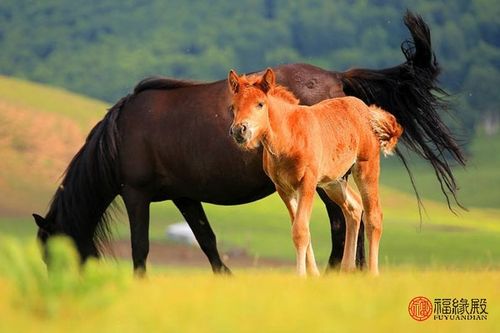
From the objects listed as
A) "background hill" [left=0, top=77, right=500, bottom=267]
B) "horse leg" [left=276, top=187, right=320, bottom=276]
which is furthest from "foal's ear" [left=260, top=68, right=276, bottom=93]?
"background hill" [left=0, top=77, right=500, bottom=267]

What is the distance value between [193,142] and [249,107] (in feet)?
10.5

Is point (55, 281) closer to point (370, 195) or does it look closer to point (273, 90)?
point (273, 90)

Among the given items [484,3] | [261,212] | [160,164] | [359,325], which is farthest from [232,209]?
[484,3]

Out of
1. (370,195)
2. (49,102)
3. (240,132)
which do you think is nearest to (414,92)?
(370,195)

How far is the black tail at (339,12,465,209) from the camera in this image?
38.3ft

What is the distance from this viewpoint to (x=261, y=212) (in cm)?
4625

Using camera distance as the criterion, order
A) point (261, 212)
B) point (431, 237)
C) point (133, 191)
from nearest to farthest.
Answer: point (133, 191)
point (431, 237)
point (261, 212)

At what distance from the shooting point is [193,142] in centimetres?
1174

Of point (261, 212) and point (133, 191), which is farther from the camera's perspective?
point (261, 212)

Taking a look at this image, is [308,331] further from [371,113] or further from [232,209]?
[232,209]

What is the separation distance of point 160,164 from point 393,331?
620 centimetres

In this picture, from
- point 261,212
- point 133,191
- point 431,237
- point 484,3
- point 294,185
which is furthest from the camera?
point 484,3

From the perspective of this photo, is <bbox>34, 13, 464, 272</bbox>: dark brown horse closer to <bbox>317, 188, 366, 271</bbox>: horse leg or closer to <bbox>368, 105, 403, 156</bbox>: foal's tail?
<bbox>317, 188, 366, 271</bbox>: horse leg

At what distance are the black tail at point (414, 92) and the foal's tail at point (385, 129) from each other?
124cm
